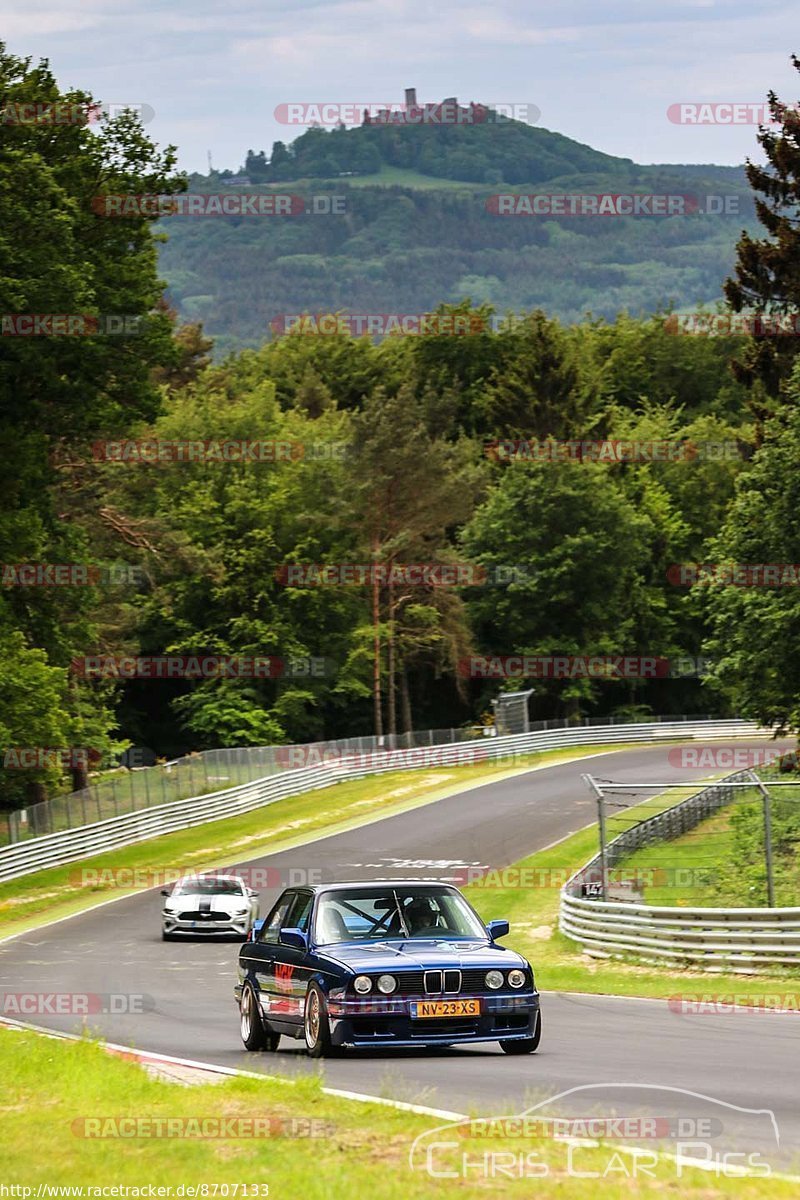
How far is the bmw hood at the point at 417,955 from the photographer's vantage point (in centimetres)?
1342

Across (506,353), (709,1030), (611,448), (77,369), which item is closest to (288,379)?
(506,353)

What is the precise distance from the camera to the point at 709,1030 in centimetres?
1523

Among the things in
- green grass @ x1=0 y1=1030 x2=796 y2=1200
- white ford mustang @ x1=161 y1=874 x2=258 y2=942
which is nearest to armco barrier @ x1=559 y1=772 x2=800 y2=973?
white ford mustang @ x1=161 y1=874 x2=258 y2=942

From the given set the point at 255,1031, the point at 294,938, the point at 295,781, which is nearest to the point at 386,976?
the point at 294,938

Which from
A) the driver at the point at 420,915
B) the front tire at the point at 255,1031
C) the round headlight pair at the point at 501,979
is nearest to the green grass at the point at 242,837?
the front tire at the point at 255,1031

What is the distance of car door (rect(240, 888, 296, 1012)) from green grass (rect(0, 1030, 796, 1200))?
10.0 feet

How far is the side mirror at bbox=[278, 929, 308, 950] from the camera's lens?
1441cm

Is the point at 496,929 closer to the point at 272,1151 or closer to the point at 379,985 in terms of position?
the point at 379,985

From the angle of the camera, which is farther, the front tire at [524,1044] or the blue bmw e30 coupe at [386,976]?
the front tire at [524,1044]

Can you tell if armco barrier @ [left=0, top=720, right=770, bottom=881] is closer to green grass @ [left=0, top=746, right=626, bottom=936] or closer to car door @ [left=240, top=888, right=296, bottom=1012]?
green grass @ [left=0, top=746, right=626, bottom=936]

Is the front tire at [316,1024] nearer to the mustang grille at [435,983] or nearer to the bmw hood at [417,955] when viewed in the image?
the bmw hood at [417,955]

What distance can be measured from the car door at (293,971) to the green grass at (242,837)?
20395mm

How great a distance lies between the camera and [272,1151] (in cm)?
859

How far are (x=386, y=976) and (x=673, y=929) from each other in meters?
11.1
